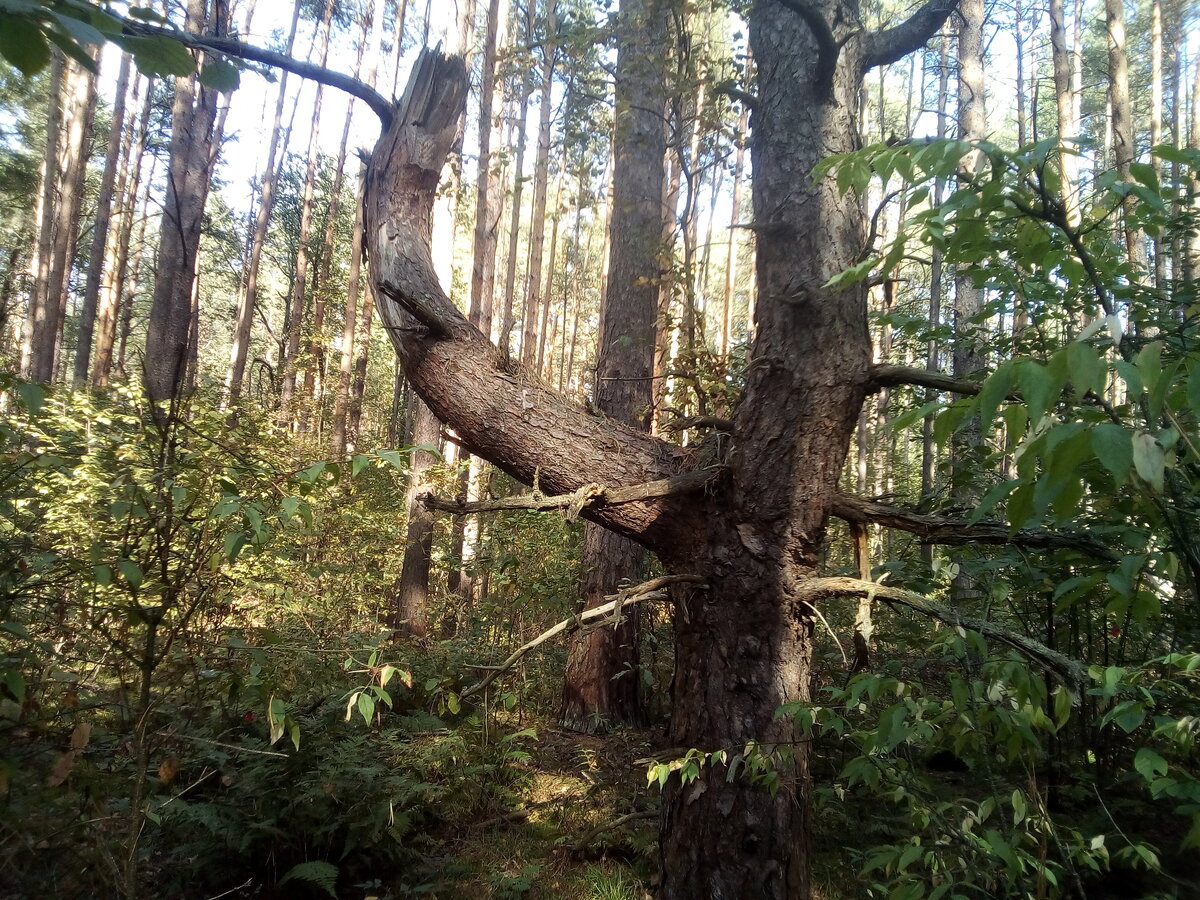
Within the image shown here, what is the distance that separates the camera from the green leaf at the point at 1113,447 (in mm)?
935

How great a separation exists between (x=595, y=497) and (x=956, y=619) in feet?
4.11

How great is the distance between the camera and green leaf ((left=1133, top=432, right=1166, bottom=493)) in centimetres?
89

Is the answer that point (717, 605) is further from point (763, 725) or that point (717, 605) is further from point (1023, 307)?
point (1023, 307)

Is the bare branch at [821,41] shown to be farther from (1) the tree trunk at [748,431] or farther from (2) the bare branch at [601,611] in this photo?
(2) the bare branch at [601,611]

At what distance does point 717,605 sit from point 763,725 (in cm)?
45

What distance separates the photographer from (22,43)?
1.30 meters

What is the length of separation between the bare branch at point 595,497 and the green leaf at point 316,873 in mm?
2059

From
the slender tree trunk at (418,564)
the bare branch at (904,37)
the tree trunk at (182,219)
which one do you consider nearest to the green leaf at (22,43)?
the bare branch at (904,37)

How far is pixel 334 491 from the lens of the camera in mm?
9078

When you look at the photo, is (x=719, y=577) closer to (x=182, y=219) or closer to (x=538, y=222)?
(x=182, y=219)

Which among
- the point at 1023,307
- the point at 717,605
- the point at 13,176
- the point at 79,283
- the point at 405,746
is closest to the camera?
the point at 717,605

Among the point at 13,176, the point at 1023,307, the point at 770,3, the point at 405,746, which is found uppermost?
the point at 13,176

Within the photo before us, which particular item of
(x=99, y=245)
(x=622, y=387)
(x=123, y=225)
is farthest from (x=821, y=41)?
(x=123, y=225)

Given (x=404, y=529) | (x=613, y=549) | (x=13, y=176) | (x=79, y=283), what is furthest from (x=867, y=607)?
(x=79, y=283)
